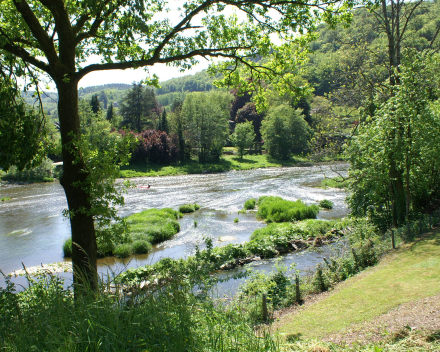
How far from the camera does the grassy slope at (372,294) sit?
7457 millimetres

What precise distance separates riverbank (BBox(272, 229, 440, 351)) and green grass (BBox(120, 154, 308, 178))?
45.2 metres

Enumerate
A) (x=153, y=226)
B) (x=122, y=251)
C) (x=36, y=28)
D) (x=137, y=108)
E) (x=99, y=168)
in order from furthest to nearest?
(x=137, y=108) → (x=153, y=226) → (x=122, y=251) → (x=99, y=168) → (x=36, y=28)

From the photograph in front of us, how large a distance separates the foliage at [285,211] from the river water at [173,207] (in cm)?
87

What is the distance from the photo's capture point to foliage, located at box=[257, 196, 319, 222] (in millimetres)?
22984

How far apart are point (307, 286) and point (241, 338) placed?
717cm

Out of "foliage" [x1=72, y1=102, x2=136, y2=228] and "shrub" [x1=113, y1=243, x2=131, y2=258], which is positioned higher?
"foliage" [x1=72, y1=102, x2=136, y2=228]

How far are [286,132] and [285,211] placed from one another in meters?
42.8

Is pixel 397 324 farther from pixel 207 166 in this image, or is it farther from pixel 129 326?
pixel 207 166

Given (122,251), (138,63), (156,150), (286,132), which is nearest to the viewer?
(138,63)

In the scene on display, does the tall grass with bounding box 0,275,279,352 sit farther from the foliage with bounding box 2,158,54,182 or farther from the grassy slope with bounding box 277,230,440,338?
the foliage with bounding box 2,158,54,182

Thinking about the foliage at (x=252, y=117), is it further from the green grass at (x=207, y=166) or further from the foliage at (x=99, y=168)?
the foliage at (x=99, y=168)

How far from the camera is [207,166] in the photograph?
58.9 metres

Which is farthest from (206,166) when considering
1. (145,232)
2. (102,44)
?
(102,44)

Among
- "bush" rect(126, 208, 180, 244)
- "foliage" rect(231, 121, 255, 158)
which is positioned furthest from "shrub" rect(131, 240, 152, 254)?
"foliage" rect(231, 121, 255, 158)
